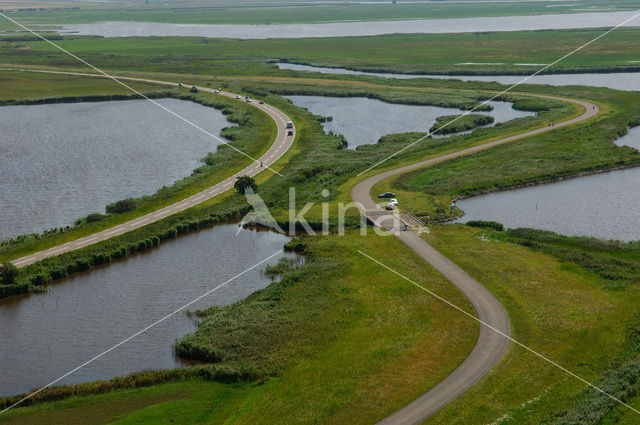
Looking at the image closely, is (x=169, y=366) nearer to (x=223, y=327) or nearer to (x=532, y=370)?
(x=223, y=327)

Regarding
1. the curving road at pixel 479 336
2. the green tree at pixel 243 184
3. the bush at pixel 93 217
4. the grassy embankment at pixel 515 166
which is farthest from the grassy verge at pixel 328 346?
the bush at pixel 93 217

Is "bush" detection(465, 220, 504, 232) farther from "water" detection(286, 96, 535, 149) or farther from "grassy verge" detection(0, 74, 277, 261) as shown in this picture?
"water" detection(286, 96, 535, 149)

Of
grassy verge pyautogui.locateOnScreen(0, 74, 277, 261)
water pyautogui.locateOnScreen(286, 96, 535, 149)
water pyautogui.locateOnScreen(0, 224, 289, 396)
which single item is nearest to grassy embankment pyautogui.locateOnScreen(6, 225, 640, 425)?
water pyautogui.locateOnScreen(0, 224, 289, 396)

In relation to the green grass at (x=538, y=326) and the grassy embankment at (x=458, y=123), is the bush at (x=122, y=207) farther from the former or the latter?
the grassy embankment at (x=458, y=123)

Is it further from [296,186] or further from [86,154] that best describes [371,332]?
[86,154]

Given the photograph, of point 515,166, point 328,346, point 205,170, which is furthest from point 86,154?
point 328,346

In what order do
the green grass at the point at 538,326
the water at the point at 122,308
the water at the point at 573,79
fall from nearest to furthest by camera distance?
the green grass at the point at 538,326 → the water at the point at 122,308 → the water at the point at 573,79
